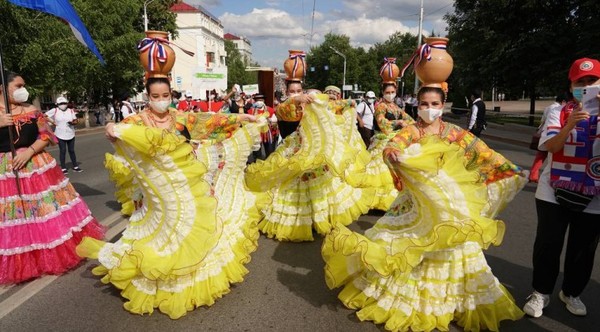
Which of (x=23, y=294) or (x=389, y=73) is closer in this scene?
(x=23, y=294)

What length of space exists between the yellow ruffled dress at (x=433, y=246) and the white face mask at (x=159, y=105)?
185 centimetres

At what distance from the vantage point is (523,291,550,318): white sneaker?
11.0 ft

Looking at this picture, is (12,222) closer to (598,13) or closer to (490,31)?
(598,13)

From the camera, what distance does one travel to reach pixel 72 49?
640 inches

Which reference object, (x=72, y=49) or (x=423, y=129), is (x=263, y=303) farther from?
(x=72, y=49)

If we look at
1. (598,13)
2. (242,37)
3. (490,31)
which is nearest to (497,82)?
(490,31)

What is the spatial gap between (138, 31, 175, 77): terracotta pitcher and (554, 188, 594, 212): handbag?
3.35m

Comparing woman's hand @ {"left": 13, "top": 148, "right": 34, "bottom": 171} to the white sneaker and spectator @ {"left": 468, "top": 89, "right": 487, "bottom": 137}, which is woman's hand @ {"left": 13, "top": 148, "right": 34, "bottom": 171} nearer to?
the white sneaker

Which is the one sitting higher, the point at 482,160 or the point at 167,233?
the point at 482,160

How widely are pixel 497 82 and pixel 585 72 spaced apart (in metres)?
21.7

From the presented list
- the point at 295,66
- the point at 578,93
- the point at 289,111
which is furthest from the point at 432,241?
the point at 295,66

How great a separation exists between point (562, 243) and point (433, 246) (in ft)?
3.91

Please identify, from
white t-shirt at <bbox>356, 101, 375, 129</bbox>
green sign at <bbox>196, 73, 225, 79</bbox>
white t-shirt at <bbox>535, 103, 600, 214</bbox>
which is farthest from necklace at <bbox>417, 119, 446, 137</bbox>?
green sign at <bbox>196, 73, 225, 79</bbox>

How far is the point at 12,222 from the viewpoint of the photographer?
157 inches
